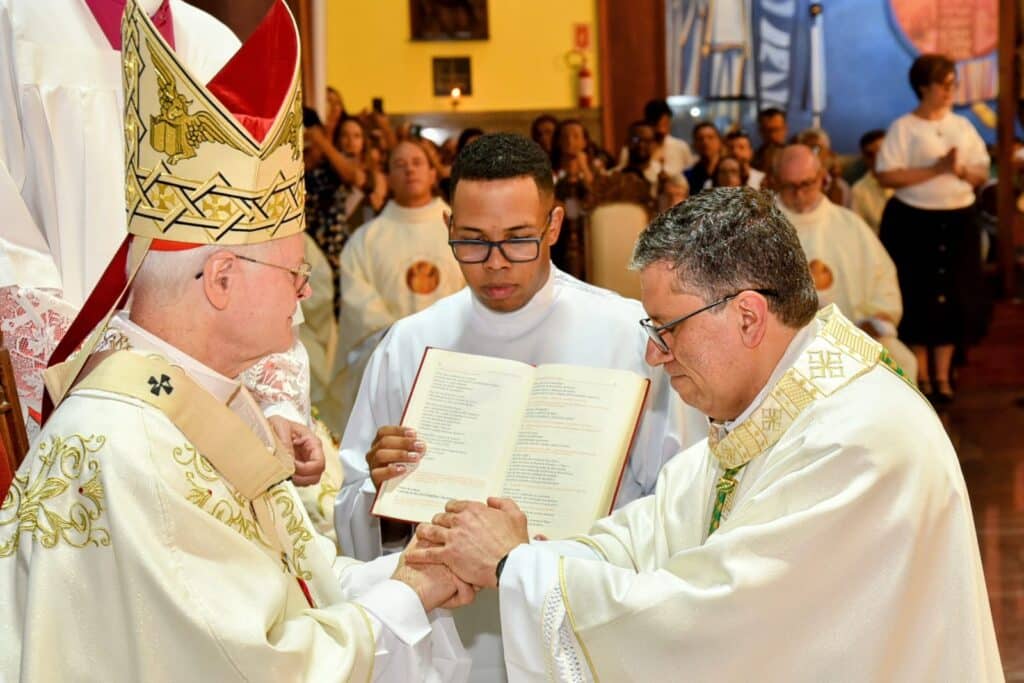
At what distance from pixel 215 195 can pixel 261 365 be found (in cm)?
118

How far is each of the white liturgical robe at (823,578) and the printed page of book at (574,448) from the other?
0.41 meters

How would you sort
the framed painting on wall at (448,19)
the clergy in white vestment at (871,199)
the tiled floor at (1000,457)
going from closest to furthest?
the tiled floor at (1000,457) → the clergy in white vestment at (871,199) → the framed painting on wall at (448,19)

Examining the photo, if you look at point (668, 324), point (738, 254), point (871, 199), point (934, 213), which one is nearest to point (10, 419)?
point (668, 324)

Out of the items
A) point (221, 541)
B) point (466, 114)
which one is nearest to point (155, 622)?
point (221, 541)

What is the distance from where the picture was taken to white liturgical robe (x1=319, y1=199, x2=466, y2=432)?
24.8ft

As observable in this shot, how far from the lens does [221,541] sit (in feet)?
6.57

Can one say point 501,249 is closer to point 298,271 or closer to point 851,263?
point 298,271

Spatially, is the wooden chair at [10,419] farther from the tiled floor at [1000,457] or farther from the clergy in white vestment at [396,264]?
A: the clergy in white vestment at [396,264]

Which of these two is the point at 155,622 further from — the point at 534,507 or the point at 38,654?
the point at 534,507

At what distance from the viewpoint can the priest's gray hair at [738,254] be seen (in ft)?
7.50

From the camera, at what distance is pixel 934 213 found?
9.18 metres

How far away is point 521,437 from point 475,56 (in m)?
11.7

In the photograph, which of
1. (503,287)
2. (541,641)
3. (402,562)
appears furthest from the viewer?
(503,287)

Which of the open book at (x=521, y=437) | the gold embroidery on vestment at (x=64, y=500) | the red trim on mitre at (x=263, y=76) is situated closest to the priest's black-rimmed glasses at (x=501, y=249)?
the open book at (x=521, y=437)
